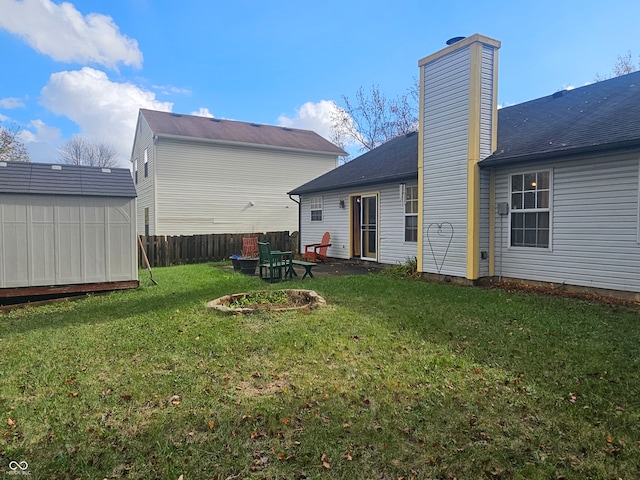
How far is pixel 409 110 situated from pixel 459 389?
28.1 m

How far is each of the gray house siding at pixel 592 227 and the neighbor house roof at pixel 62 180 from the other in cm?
796

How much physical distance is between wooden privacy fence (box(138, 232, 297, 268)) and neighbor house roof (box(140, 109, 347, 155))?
5536 mm

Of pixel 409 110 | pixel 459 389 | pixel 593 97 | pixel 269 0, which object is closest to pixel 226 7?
pixel 269 0

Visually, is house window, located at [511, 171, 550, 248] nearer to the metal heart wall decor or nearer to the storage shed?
the metal heart wall decor

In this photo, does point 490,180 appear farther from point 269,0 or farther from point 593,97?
point 269,0

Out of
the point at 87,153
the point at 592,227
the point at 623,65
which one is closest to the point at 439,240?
the point at 592,227

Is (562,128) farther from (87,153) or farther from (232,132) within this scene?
(87,153)

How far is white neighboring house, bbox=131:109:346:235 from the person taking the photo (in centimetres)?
1780

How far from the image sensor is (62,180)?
7809 mm

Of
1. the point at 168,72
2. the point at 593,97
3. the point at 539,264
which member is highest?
the point at 168,72

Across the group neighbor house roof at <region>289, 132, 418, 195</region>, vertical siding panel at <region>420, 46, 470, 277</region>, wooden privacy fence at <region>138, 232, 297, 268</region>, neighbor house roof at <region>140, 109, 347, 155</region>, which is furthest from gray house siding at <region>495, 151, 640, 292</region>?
neighbor house roof at <region>140, 109, 347, 155</region>

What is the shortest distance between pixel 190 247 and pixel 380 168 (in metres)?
7.26

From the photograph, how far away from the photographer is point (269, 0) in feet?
39.1

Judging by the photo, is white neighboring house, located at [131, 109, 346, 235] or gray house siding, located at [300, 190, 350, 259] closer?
gray house siding, located at [300, 190, 350, 259]
